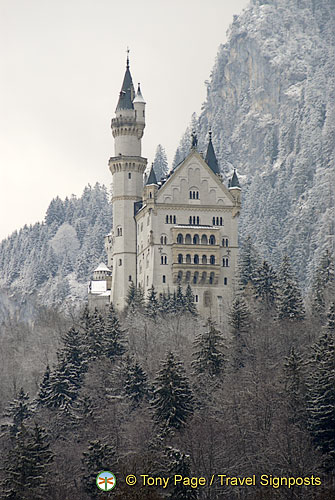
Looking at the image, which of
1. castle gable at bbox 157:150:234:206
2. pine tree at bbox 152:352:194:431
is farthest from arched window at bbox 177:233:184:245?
pine tree at bbox 152:352:194:431

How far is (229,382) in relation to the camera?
87.4 m

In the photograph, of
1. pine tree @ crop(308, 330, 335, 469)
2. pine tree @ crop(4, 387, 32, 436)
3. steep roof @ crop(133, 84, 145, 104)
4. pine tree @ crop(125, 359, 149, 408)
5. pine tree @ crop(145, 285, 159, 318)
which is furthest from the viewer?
steep roof @ crop(133, 84, 145, 104)

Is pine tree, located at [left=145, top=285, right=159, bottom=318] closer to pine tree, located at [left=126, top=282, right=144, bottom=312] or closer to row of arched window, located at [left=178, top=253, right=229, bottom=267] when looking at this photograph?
pine tree, located at [left=126, top=282, right=144, bottom=312]

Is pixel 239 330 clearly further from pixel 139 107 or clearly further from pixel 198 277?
pixel 139 107

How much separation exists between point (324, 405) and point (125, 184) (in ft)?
188

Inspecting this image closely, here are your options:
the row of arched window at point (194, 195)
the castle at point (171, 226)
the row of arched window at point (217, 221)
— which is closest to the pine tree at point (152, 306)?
the castle at point (171, 226)

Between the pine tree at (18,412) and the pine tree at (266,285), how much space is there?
84.3 feet

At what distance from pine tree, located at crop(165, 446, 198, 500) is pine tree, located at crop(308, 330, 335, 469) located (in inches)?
330

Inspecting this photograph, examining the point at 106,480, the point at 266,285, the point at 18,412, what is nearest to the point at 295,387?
the point at 106,480

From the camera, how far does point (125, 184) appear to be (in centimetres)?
13000

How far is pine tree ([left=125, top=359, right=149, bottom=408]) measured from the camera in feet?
288

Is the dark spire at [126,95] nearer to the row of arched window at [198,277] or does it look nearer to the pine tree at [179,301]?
the row of arched window at [198,277]

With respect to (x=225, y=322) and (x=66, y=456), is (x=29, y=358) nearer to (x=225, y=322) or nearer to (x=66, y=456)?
(x=225, y=322)

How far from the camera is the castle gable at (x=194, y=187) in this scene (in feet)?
407
